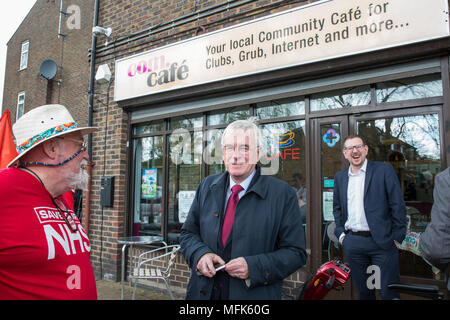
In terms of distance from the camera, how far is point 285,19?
3.97 meters

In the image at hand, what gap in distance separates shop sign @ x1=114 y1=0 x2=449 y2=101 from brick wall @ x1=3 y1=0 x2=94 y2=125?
3396 mm

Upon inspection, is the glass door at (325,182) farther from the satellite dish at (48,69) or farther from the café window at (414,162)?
the satellite dish at (48,69)

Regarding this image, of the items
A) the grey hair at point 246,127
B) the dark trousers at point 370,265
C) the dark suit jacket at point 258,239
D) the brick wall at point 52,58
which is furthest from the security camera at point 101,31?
the dark trousers at point 370,265

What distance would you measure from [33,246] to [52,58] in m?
10.9

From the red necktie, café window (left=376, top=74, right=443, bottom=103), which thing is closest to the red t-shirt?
the red necktie

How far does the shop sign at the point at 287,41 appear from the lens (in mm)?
3219

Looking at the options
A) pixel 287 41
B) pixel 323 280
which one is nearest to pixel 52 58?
pixel 287 41

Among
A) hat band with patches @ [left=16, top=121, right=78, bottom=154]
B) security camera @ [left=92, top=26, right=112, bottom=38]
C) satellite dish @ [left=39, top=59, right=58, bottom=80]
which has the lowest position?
hat band with patches @ [left=16, top=121, right=78, bottom=154]

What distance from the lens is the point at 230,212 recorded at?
1.96 meters

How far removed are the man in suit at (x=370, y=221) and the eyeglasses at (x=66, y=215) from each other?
99.5 inches

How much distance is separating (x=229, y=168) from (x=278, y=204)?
38cm

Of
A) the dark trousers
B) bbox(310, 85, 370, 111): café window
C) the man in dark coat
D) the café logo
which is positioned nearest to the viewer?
the man in dark coat

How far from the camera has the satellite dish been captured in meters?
9.69

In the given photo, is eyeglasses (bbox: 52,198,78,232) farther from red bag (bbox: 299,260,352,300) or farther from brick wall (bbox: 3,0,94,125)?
brick wall (bbox: 3,0,94,125)
